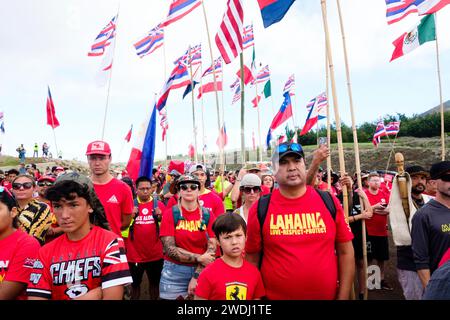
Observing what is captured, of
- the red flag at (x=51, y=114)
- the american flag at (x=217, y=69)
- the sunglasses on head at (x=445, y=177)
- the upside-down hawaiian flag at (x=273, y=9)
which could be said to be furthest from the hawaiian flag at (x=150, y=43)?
the sunglasses on head at (x=445, y=177)

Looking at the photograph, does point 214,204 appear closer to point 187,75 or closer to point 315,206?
point 315,206

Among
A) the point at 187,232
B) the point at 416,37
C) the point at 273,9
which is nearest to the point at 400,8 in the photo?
the point at 416,37

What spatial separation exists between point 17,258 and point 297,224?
6.83 feet

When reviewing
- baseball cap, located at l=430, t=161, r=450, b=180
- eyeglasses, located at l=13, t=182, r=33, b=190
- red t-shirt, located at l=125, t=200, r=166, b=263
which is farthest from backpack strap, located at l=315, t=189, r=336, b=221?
eyeglasses, located at l=13, t=182, r=33, b=190

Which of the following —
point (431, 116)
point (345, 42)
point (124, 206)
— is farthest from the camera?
point (431, 116)

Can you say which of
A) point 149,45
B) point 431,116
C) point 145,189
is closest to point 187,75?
point 149,45

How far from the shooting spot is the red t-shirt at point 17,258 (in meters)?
2.46

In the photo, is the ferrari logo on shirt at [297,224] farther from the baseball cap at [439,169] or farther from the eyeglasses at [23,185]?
the eyeglasses at [23,185]

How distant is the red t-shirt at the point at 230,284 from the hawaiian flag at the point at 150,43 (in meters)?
9.60

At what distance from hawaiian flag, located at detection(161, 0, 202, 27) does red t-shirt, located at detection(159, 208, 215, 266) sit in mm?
4687

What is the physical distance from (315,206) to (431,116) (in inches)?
1779

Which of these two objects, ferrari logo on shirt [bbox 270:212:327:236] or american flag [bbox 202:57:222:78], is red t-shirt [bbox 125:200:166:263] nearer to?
ferrari logo on shirt [bbox 270:212:327:236]

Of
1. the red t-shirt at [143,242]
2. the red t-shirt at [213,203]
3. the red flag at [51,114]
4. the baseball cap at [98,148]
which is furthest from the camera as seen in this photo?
the red flag at [51,114]

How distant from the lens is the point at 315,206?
2.67 m
